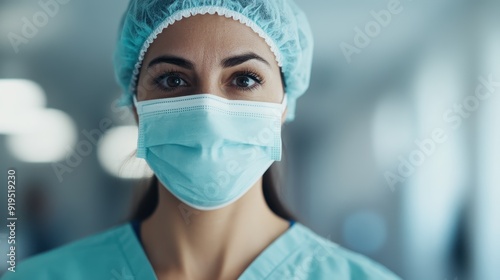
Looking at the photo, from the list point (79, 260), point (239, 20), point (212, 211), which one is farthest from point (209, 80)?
point (79, 260)

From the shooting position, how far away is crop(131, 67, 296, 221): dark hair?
46.2 inches

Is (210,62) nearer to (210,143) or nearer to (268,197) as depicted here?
(210,143)

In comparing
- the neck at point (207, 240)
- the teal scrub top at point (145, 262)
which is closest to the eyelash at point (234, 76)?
the neck at point (207, 240)

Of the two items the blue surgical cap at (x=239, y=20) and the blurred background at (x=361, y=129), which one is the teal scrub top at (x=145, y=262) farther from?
the blue surgical cap at (x=239, y=20)

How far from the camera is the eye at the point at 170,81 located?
956 millimetres

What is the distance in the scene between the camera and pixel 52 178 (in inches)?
51.6

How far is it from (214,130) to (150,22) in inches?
11.5

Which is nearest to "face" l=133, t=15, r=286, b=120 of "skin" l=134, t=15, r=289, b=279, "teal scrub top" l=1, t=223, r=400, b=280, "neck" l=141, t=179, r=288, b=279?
"skin" l=134, t=15, r=289, b=279

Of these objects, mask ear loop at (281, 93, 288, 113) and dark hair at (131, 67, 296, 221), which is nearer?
mask ear loop at (281, 93, 288, 113)

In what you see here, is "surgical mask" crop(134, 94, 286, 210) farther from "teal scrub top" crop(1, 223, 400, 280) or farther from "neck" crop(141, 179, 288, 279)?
"teal scrub top" crop(1, 223, 400, 280)

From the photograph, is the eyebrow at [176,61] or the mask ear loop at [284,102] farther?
the mask ear loop at [284,102]

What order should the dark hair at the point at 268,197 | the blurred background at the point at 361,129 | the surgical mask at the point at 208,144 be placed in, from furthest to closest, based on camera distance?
the blurred background at the point at 361,129
the dark hair at the point at 268,197
the surgical mask at the point at 208,144

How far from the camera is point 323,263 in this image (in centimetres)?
103

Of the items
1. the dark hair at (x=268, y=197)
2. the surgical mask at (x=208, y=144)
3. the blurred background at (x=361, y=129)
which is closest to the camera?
the surgical mask at (x=208, y=144)
